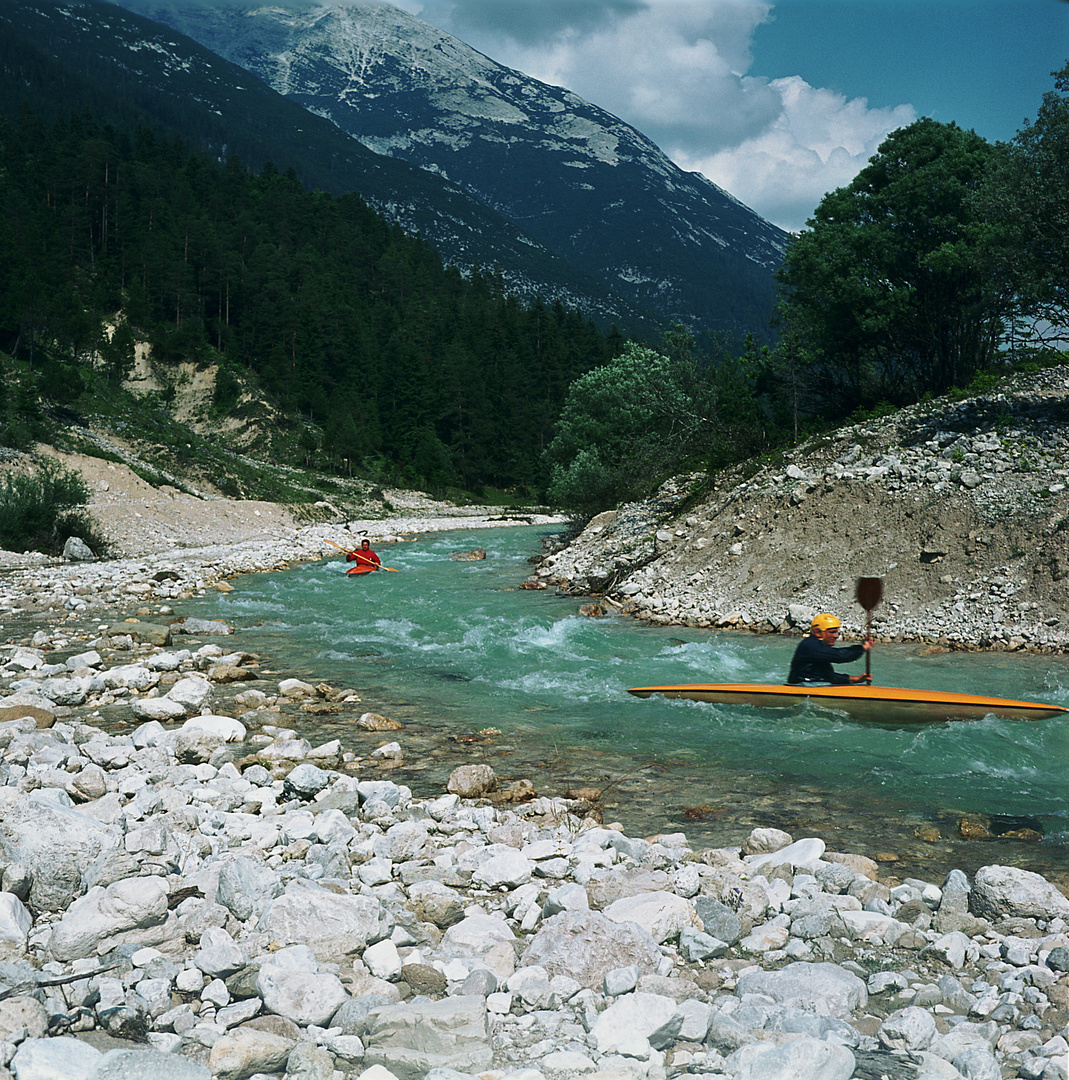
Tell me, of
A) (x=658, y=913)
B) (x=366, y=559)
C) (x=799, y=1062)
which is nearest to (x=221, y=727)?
(x=658, y=913)

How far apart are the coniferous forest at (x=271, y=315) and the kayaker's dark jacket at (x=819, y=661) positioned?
56223 millimetres

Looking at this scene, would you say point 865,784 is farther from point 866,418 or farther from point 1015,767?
point 866,418

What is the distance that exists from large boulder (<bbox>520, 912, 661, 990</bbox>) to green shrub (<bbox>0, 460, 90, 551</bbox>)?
2426cm

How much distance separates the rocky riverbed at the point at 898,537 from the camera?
45.5 ft

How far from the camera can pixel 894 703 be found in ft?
30.5

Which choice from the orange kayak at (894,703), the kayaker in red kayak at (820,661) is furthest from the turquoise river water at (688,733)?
the kayaker in red kayak at (820,661)

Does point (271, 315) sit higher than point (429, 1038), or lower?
higher

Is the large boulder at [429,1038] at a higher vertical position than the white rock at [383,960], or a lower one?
higher

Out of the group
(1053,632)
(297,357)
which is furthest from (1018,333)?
(297,357)

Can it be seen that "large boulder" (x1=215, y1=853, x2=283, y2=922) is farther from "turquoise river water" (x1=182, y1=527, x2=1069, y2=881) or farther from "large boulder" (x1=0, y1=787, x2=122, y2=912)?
"turquoise river water" (x1=182, y1=527, x2=1069, y2=881)

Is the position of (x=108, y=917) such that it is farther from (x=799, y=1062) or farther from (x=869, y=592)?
(x=869, y=592)

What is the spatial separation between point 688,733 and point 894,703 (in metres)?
2.50

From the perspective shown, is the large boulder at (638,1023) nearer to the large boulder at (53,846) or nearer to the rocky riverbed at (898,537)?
the large boulder at (53,846)

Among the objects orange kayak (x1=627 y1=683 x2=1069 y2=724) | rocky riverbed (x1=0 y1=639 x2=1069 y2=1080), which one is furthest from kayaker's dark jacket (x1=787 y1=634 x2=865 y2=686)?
rocky riverbed (x1=0 y1=639 x2=1069 y2=1080)
